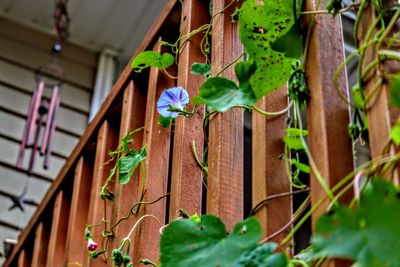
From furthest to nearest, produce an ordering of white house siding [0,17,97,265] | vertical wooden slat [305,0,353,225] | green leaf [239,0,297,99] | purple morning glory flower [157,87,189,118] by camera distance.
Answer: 1. white house siding [0,17,97,265]
2. purple morning glory flower [157,87,189,118]
3. green leaf [239,0,297,99]
4. vertical wooden slat [305,0,353,225]

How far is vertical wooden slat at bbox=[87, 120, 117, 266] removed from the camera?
1.91 m

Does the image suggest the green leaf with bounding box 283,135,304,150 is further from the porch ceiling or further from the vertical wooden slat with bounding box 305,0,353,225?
the porch ceiling

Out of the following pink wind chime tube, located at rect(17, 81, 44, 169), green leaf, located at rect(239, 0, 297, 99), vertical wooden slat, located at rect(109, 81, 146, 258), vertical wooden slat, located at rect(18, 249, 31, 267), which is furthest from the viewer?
pink wind chime tube, located at rect(17, 81, 44, 169)

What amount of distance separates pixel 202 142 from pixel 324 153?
0.54 meters

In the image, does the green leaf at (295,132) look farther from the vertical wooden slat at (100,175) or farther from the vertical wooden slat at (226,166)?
the vertical wooden slat at (100,175)

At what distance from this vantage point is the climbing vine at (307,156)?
26.8 inches

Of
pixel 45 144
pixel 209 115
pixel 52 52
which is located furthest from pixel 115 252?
pixel 52 52

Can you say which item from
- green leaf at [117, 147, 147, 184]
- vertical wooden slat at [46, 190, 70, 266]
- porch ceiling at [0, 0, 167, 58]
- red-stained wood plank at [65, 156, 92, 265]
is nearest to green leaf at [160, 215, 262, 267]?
green leaf at [117, 147, 147, 184]

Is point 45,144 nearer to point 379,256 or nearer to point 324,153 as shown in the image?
point 324,153

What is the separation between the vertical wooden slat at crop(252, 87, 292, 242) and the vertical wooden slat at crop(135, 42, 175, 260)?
0.42 m

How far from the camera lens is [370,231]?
2.20 feet

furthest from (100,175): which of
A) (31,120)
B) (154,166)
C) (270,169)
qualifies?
(31,120)

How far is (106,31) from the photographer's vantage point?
4.65 meters

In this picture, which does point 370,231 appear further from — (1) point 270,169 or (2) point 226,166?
(2) point 226,166
